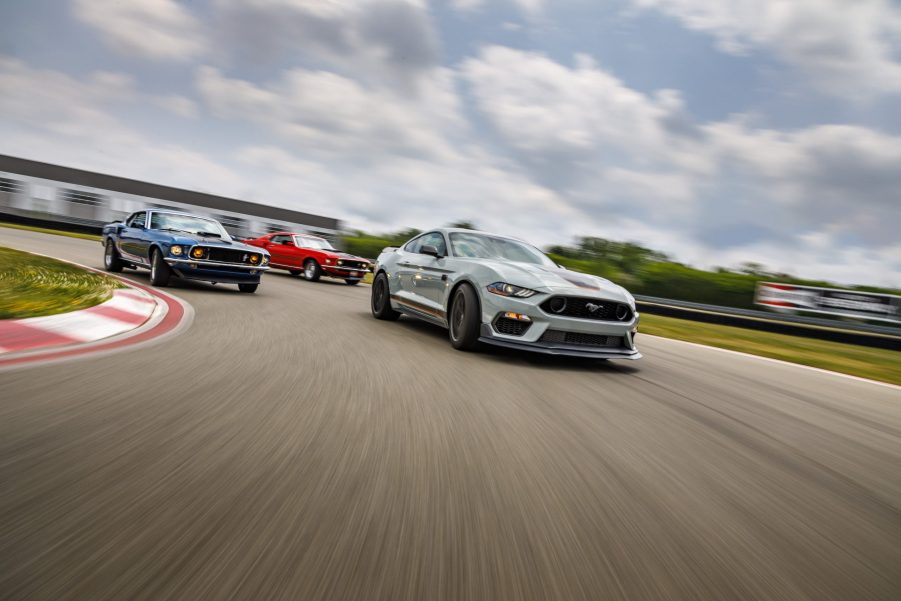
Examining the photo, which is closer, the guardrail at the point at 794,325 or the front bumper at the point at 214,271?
the front bumper at the point at 214,271

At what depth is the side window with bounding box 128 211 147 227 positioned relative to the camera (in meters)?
11.5

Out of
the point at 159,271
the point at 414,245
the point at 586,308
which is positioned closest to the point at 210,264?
the point at 159,271

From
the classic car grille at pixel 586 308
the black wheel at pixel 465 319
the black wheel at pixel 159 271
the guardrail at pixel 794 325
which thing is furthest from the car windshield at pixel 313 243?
the classic car grille at pixel 586 308

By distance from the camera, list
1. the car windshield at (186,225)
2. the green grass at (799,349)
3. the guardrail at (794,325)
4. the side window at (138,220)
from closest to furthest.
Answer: the green grass at (799,349), the car windshield at (186,225), the side window at (138,220), the guardrail at (794,325)

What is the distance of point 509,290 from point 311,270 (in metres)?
12.4

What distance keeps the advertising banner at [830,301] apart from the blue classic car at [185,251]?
57.5 feet

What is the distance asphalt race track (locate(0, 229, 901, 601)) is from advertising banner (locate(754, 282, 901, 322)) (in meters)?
16.5

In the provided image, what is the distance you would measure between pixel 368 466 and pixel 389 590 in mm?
978

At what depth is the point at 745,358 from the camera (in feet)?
30.2

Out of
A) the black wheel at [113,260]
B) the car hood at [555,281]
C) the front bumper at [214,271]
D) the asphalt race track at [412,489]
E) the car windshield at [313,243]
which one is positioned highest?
the car hood at [555,281]

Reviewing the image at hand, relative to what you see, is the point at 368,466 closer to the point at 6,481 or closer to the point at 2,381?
the point at 6,481

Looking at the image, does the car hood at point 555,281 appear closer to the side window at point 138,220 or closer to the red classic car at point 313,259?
the side window at point 138,220

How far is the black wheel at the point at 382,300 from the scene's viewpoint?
29.0 feet

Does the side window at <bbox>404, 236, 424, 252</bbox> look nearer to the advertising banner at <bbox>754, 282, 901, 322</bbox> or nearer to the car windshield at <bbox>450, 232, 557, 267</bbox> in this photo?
the car windshield at <bbox>450, 232, 557, 267</bbox>
